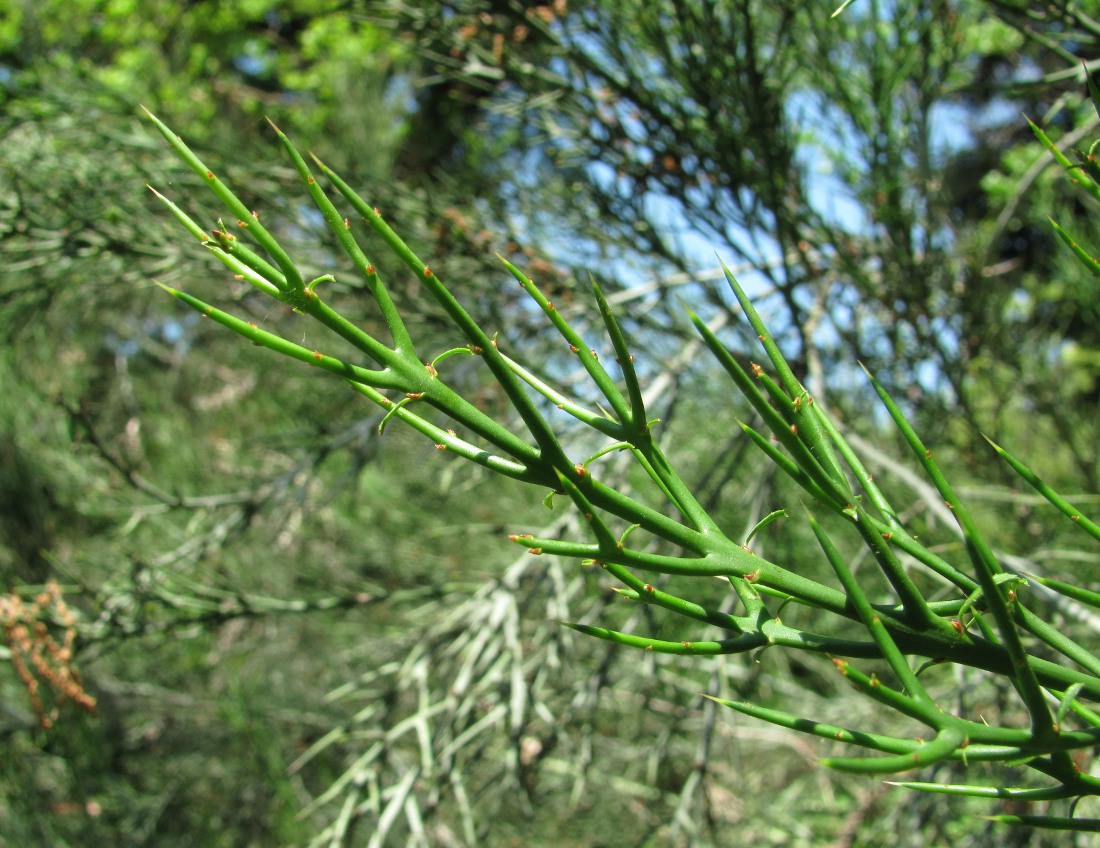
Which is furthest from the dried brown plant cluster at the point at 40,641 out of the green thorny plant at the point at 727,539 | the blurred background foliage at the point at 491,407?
the green thorny plant at the point at 727,539

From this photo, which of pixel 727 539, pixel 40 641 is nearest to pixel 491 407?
pixel 40 641

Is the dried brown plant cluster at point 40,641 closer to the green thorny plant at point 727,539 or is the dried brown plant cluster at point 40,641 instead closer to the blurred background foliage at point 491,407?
the blurred background foliage at point 491,407

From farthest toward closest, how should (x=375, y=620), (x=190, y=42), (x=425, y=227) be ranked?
(x=190, y=42) < (x=375, y=620) < (x=425, y=227)

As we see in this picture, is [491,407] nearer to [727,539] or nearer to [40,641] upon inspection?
[40,641]

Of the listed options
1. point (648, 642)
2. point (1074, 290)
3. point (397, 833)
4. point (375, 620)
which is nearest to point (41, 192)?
point (648, 642)

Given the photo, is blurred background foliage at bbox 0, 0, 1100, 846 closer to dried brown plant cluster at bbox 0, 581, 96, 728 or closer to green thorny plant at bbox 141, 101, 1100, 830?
dried brown plant cluster at bbox 0, 581, 96, 728

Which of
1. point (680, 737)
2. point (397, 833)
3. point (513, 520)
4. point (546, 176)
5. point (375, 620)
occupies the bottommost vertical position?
point (397, 833)

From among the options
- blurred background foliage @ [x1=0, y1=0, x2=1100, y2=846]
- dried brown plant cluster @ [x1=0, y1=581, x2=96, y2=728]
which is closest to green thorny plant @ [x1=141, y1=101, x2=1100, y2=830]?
blurred background foliage @ [x1=0, y1=0, x2=1100, y2=846]

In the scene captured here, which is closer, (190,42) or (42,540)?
(42,540)

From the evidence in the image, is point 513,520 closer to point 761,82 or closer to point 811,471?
point 761,82
